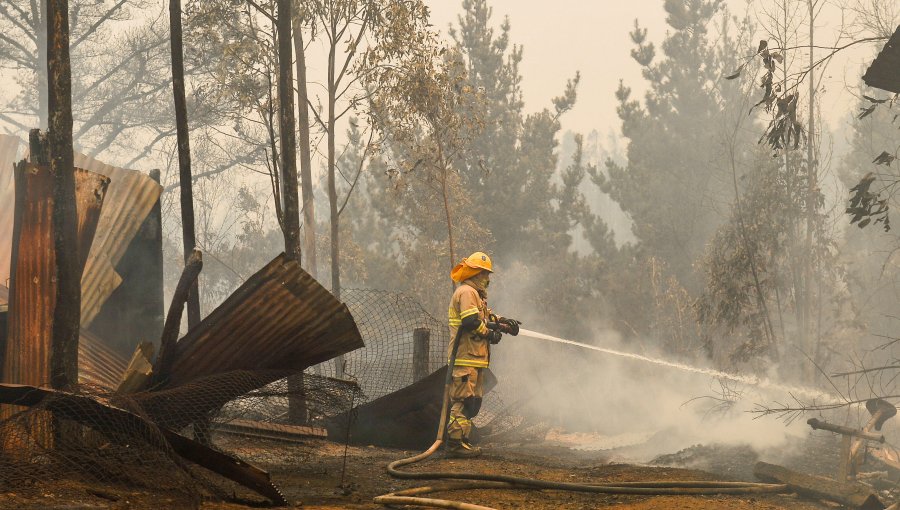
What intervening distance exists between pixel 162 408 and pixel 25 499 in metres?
1.07

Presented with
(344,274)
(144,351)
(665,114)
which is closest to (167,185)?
(344,274)

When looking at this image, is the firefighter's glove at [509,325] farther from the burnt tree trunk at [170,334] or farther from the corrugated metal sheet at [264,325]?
the burnt tree trunk at [170,334]

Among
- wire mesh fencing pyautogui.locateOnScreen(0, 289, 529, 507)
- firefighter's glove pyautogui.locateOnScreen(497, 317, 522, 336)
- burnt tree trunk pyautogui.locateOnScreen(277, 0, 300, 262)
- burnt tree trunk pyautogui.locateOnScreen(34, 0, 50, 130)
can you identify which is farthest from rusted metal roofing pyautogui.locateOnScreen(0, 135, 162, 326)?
burnt tree trunk pyautogui.locateOnScreen(34, 0, 50, 130)

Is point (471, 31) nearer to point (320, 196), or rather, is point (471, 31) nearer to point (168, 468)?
point (168, 468)

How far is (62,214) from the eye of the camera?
18.9 ft

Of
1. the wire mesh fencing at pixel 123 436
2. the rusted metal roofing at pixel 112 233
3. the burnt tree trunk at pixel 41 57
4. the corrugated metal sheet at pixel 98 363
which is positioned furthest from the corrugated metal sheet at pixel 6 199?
the burnt tree trunk at pixel 41 57

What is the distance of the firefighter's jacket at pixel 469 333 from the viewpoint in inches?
336

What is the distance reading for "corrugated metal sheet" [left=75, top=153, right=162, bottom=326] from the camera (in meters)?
7.77

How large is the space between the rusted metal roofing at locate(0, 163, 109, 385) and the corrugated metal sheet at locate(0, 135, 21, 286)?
2424mm

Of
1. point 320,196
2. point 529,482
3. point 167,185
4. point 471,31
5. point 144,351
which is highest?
point 320,196

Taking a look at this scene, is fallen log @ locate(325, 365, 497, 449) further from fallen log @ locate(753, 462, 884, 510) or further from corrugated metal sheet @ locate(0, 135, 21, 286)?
corrugated metal sheet @ locate(0, 135, 21, 286)

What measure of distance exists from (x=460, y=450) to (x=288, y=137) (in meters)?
3.72

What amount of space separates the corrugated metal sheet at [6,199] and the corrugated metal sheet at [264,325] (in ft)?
10.1

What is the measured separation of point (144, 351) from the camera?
5.54m
